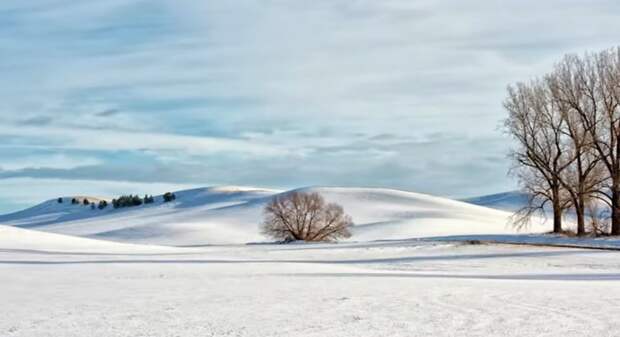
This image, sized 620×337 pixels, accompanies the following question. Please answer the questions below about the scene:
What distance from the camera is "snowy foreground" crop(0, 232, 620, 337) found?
12297 millimetres

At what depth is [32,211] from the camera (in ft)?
553

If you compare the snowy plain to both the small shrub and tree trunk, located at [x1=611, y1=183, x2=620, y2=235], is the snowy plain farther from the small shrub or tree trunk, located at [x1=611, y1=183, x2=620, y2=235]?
the small shrub

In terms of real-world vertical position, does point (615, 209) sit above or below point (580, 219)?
above

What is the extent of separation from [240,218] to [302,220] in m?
42.1

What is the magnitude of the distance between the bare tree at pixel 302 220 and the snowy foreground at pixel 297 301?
28.2 metres

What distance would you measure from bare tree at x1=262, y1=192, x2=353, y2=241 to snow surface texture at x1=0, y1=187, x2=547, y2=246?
44.7ft

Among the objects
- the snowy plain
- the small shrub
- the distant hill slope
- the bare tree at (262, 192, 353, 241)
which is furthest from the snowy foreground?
the distant hill slope

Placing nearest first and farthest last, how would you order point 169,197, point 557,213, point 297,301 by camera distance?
point 297,301
point 557,213
point 169,197

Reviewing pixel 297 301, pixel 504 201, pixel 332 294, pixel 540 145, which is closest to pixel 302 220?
pixel 540 145

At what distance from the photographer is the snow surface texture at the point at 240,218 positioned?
269 ft

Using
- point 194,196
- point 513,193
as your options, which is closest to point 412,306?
point 194,196

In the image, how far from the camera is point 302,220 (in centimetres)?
5844

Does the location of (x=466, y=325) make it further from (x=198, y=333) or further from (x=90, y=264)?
(x=90, y=264)

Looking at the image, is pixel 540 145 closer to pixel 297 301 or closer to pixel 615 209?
pixel 615 209
